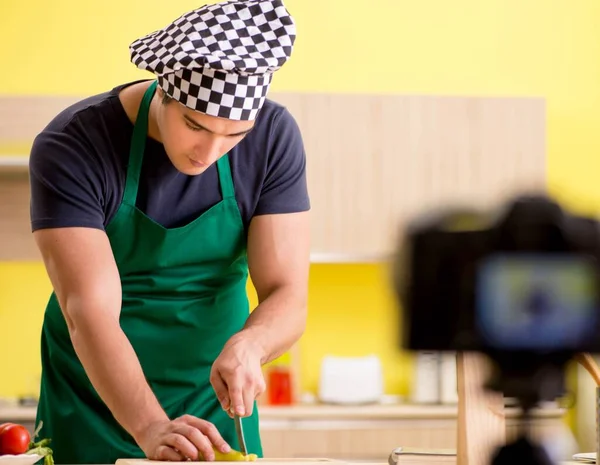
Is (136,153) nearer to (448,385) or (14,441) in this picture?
(14,441)

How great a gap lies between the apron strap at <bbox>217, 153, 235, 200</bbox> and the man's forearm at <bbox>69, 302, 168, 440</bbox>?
0.30m

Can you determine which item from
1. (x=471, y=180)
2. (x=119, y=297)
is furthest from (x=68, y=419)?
(x=471, y=180)

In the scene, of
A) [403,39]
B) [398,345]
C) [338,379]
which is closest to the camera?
[398,345]

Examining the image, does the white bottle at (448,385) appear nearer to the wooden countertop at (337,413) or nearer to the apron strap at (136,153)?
the wooden countertop at (337,413)

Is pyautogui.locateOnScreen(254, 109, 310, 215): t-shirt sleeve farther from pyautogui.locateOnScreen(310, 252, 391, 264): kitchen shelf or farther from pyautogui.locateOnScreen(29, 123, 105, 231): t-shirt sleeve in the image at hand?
pyautogui.locateOnScreen(310, 252, 391, 264): kitchen shelf

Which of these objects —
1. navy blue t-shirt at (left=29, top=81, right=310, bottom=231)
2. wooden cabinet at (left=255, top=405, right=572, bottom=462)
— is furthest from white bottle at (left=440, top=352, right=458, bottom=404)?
navy blue t-shirt at (left=29, top=81, right=310, bottom=231)

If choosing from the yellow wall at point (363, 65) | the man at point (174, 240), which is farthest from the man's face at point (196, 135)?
the yellow wall at point (363, 65)

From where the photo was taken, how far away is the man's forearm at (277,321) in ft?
5.08

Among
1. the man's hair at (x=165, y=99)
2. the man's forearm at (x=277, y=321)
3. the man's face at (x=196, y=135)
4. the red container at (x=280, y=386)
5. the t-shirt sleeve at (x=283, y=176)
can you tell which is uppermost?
the man's hair at (x=165, y=99)

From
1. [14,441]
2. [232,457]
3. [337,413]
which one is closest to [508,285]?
[232,457]

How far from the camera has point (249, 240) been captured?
66.1 inches

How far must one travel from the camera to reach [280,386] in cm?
386

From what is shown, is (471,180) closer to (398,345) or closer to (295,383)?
(295,383)

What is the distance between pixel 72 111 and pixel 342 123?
7.93 feet
